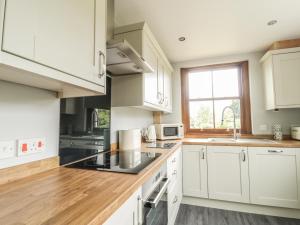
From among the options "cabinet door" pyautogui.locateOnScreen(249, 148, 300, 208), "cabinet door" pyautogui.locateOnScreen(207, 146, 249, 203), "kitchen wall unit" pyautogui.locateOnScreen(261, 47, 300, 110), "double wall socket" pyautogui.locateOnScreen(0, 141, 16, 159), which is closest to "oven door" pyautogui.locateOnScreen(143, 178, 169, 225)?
"double wall socket" pyautogui.locateOnScreen(0, 141, 16, 159)

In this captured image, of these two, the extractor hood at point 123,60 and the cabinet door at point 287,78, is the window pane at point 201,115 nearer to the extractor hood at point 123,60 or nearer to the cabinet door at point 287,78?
the cabinet door at point 287,78

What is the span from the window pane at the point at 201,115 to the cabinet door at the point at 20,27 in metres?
2.81

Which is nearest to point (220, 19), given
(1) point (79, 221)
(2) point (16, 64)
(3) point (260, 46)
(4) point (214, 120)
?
(3) point (260, 46)

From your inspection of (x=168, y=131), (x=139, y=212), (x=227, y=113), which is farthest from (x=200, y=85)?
(x=139, y=212)

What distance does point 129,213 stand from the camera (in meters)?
0.76

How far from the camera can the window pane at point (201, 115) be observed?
118 inches

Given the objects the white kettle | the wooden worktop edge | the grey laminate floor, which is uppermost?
the white kettle

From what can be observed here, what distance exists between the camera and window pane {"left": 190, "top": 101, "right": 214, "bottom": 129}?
3.01m

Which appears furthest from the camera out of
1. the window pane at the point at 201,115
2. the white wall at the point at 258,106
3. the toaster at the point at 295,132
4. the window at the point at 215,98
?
the window pane at the point at 201,115

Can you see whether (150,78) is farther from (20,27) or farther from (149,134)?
(20,27)

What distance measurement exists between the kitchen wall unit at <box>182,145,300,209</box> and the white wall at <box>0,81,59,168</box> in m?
1.79

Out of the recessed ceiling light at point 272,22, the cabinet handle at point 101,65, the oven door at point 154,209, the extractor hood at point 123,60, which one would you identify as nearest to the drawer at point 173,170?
the oven door at point 154,209

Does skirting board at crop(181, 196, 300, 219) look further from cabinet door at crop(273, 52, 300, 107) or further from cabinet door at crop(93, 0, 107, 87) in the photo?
cabinet door at crop(93, 0, 107, 87)

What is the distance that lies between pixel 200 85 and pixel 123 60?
212 centimetres
